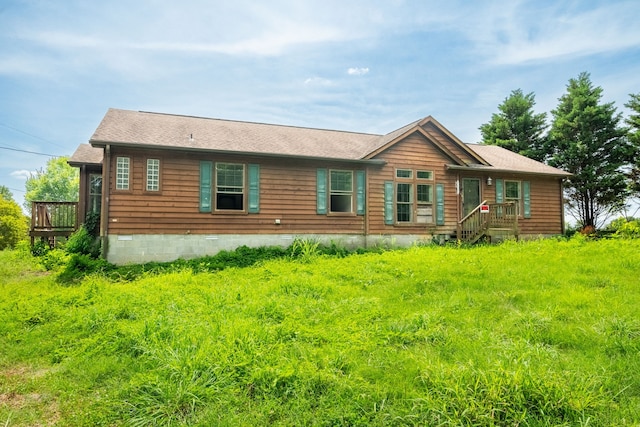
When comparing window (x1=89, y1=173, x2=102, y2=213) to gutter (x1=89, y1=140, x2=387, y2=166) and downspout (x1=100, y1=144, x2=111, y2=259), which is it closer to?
downspout (x1=100, y1=144, x2=111, y2=259)

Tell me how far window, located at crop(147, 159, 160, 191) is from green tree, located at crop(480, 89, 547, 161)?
86.3 ft

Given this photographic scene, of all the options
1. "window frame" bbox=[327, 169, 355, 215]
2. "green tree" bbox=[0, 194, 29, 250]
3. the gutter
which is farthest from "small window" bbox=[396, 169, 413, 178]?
"green tree" bbox=[0, 194, 29, 250]

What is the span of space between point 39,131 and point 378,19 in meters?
38.3

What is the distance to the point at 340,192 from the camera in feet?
42.2

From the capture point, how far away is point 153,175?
1066 cm

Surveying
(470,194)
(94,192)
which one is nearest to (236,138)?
(94,192)

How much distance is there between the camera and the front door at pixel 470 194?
591 inches

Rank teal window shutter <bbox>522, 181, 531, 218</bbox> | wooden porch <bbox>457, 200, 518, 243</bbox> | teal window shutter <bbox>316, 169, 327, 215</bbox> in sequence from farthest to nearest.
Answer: teal window shutter <bbox>522, 181, 531, 218</bbox> → wooden porch <bbox>457, 200, 518, 243</bbox> → teal window shutter <bbox>316, 169, 327, 215</bbox>

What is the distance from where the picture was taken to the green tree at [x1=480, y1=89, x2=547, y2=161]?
1070 inches

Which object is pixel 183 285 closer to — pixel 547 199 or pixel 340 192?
pixel 340 192

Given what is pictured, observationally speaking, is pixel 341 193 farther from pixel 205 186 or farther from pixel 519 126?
pixel 519 126

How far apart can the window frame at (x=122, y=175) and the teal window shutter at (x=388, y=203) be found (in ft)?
28.5

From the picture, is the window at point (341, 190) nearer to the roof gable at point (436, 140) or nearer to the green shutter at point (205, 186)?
the roof gable at point (436, 140)

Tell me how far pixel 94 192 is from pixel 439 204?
44.3ft
